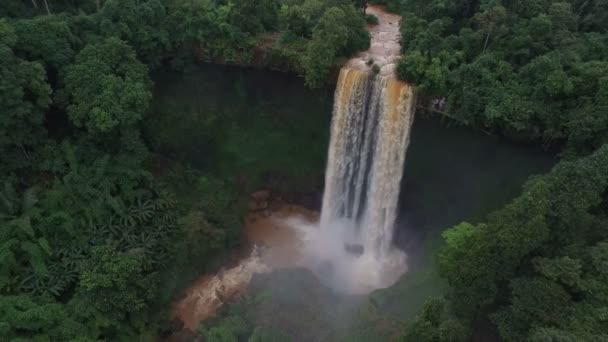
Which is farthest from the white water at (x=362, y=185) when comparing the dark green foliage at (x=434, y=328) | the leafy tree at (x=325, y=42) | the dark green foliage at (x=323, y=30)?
the dark green foliage at (x=434, y=328)

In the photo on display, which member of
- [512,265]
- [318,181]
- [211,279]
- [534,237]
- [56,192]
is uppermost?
[534,237]

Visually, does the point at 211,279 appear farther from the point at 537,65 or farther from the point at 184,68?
the point at 537,65

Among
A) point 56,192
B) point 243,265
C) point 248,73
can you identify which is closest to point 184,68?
A: point 248,73

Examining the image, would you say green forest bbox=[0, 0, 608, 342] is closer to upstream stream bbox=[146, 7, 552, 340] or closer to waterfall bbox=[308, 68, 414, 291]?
upstream stream bbox=[146, 7, 552, 340]

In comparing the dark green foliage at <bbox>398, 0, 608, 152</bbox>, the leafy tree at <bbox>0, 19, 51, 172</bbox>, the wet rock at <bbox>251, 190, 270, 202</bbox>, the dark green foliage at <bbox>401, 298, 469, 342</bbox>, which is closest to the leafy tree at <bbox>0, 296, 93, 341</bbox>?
the leafy tree at <bbox>0, 19, 51, 172</bbox>

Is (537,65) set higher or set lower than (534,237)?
higher

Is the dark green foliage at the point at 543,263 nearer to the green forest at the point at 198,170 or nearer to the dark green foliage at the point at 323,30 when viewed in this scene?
the green forest at the point at 198,170
